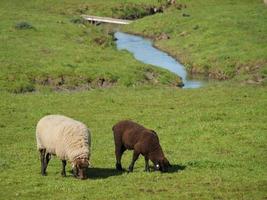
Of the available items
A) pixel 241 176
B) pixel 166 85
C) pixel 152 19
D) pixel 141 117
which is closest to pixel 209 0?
pixel 152 19

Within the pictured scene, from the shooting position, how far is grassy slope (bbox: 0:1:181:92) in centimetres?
4478

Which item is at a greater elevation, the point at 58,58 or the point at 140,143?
the point at 140,143

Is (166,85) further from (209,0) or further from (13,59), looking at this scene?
(209,0)

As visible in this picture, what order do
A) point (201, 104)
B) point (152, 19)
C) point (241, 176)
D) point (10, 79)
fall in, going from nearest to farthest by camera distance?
1. point (241, 176)
2. point (201, 104)
3. point (10, 79)
4. point (152, 19)

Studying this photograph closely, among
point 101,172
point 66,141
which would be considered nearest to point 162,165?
point 101,172

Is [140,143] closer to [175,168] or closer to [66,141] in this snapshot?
[175,168]

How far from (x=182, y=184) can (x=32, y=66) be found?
28.2 meters

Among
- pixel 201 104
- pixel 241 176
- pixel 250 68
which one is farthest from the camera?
pixel 250 68

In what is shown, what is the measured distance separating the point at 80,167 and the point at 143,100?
18.6 m

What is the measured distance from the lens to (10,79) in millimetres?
43156

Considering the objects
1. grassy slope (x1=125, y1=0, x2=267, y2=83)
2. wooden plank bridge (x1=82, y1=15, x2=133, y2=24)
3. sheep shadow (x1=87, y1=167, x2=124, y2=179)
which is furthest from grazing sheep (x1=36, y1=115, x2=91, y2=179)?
wooden plank bridge (x1=82, y1=15, x2=133, y2=24)

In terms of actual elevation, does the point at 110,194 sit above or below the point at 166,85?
above

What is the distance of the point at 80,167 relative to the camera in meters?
20.4

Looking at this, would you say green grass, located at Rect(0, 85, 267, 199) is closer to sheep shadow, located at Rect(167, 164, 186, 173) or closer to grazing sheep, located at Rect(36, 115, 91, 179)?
sheep shadow, located at Rect(167, 164, 186, 173)
